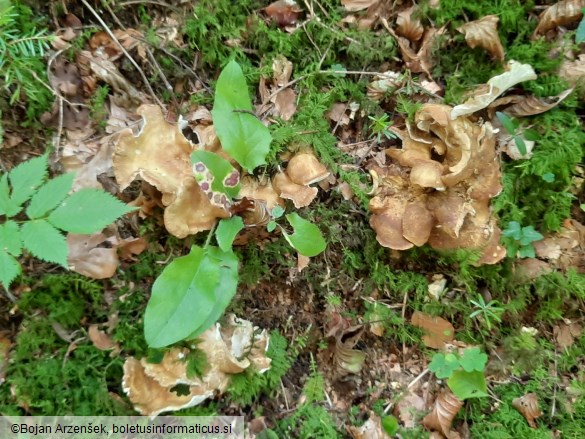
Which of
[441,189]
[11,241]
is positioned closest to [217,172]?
[11,241]

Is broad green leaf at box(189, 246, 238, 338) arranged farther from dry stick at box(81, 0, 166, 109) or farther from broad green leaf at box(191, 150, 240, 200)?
dry stick at box(81, 0, 166, 109)

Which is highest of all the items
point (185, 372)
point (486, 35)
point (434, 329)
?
point (486, 35)

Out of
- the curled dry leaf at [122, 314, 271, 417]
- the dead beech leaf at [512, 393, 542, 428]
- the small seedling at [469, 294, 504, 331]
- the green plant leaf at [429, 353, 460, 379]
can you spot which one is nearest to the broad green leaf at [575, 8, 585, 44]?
the small seedling at [469, 294, 504, 331]

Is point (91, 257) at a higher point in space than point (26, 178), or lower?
lower

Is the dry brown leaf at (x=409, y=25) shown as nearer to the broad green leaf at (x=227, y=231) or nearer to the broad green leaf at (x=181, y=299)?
the broad green leaf at (x=227, y=231)

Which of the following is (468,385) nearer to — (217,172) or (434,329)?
(434,329)

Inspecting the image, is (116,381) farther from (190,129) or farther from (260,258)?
(190,129)
